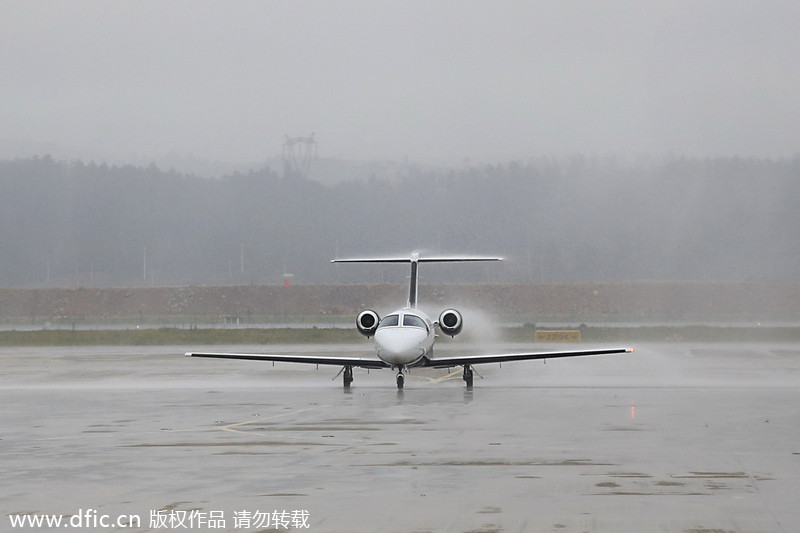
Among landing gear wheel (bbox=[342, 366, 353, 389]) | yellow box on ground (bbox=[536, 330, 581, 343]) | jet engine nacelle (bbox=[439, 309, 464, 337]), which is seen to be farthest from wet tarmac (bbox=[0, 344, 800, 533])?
yellow box on ground (bbox=[536, 330, 581, 343])

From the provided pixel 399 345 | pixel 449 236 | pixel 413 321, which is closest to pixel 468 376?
pixel 413 321

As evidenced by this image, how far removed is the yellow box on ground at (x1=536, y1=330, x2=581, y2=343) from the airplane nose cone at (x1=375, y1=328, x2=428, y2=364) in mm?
30495

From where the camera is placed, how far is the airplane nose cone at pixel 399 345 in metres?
28.8

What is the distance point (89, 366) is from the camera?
4244 cm

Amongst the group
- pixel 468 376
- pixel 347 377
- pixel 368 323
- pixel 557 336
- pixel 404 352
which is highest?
pixel 368 323

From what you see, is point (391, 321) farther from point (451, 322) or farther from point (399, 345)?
point (451, 322)

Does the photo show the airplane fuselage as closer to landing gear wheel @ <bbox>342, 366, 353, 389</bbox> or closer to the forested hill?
landing gear wheel @ <bbox>342, 366, 353, 389</bbox>

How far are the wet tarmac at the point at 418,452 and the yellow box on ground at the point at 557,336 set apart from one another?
24399 mm

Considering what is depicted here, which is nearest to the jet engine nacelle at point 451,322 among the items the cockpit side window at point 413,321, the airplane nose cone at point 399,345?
the cockpit side window at point 413,321

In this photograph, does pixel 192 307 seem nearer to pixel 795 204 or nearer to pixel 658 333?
pixel 658 333

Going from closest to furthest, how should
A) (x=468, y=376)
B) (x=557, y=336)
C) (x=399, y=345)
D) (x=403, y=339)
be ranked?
(x=399, y=345) → (x=403, y=339) → (x=468, y=376) → (x=557, y=336)

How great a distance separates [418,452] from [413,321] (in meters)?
13.2

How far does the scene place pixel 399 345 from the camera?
28.8 m

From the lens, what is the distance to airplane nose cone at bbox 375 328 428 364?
28844mm
